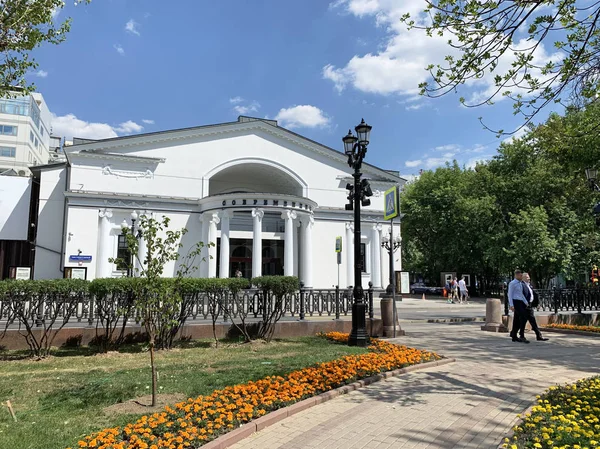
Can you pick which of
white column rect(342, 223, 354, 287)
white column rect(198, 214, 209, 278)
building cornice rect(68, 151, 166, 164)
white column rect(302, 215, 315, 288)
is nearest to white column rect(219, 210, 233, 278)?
white column rect(198, 214, 209, 278)

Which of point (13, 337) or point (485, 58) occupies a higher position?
point (485, 58)

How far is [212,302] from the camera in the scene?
1112 cm

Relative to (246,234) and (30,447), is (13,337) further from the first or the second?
(246,234)

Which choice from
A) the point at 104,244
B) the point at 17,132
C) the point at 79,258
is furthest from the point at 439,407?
the point at 17,132

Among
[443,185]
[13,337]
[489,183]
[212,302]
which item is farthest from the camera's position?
[443,185]

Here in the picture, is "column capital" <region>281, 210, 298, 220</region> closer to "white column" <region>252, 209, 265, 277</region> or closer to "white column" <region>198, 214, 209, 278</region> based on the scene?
"white column" <region>252, 209, 265, 277</region>

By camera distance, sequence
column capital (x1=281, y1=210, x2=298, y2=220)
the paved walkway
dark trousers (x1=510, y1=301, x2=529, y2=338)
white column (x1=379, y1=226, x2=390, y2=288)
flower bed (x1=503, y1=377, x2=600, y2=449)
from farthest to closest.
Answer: white column (x1=379, y1=226, x2=390, y2=288)
column capital (x1=281, y1=210, x2=298, y2=220)
dark trousers (x1=510, y1=301, x2=529, y2=338)
the paved walkway
flower bed (x1=503, y1=377, x2=600, y2=449)

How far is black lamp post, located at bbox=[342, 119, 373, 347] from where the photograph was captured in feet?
34.6

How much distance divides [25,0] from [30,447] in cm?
743

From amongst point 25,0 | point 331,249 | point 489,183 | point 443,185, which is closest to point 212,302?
point 25,0

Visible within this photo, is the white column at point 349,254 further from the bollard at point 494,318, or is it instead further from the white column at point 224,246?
the bollard at point 494,318

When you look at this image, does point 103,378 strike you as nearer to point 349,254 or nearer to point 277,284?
point 277,284

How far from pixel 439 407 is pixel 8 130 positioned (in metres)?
72.7

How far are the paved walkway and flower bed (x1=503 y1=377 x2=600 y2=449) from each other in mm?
274
